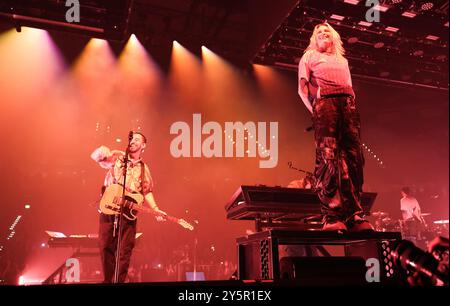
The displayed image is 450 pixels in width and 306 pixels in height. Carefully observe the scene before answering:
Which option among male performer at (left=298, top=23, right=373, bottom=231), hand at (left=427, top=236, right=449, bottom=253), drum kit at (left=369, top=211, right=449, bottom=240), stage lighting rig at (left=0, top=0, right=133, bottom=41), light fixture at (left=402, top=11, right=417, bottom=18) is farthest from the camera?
drum kit at (left=369, top=211, right=449, bottom=240)

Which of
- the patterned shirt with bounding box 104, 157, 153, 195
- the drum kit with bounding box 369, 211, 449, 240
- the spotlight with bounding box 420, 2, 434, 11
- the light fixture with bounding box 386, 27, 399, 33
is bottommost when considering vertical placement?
the drum kit with bounding box 369, 211, 449, 240

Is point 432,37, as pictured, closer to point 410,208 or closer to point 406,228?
point 410,208

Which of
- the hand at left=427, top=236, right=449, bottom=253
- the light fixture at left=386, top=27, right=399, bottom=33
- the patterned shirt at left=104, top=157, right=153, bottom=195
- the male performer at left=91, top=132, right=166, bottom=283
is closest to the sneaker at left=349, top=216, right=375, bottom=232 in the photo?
the hand at left=427, top=236, right=449, bottom=253

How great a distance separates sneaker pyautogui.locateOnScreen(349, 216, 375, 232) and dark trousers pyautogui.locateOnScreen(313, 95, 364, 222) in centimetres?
6

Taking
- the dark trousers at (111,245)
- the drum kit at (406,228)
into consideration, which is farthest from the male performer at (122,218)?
the drum kit at (406,228)

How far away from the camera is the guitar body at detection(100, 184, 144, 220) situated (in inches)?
167

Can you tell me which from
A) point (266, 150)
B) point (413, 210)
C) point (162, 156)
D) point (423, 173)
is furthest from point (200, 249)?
point (423, 173)

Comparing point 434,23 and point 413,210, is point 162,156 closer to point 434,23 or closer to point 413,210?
point 413,210

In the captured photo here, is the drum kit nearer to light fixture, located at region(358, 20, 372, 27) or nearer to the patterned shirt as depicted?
light fixture, located at region(358, 20, 372, 27)

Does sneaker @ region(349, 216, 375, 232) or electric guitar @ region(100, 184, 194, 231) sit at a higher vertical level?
electric guitar @ region(100, 184, 194, 231)

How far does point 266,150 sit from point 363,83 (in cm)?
364

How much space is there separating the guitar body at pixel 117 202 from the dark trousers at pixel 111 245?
0.26 feet

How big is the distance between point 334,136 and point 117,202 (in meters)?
2.78
